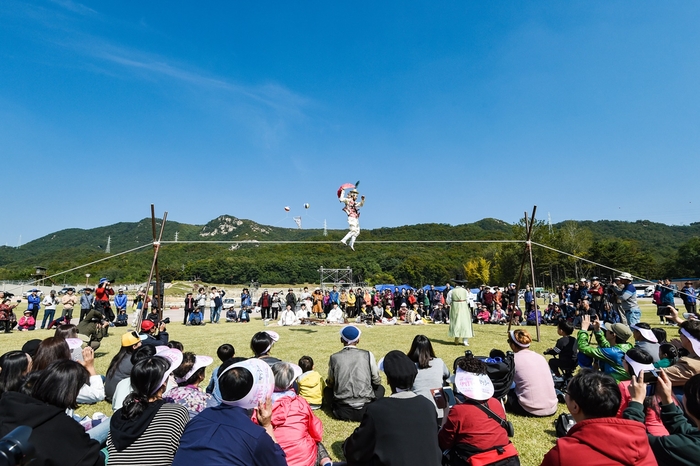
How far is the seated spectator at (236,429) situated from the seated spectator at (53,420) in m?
0.90

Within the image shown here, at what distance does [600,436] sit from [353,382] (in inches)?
128

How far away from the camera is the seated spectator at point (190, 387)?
12.3 feet

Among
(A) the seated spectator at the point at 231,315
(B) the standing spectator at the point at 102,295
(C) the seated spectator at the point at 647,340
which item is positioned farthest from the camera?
(A) the seated spectator at the point at 231,315

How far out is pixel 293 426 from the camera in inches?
139

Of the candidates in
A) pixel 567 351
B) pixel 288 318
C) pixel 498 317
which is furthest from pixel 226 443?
pixel 498 317

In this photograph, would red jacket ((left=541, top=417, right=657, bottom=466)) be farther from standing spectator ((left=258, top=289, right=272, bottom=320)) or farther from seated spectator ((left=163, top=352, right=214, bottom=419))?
standing spectator ((left=258, top=289, right=272, bottom=320))

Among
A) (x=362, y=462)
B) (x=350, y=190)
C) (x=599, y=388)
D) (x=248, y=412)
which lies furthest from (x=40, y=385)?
(x=350, y=190)

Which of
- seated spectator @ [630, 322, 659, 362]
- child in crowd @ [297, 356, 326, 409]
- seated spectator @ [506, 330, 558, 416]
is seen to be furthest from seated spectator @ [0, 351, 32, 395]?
seated spectator @ [630, 322, 659, 362]

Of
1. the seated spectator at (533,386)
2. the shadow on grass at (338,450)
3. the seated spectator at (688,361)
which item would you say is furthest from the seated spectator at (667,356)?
the shadow on grass at (338,450)

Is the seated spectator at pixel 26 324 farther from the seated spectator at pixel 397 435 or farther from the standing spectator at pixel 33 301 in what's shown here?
the seated spectator at pixel 397 435

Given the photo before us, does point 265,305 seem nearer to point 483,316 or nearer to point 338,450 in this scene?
point 483,316

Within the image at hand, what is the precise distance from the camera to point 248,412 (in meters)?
2.47

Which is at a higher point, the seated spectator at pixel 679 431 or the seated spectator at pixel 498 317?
the seated spectator at pixel 679 431

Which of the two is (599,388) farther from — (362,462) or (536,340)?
(536,340)
